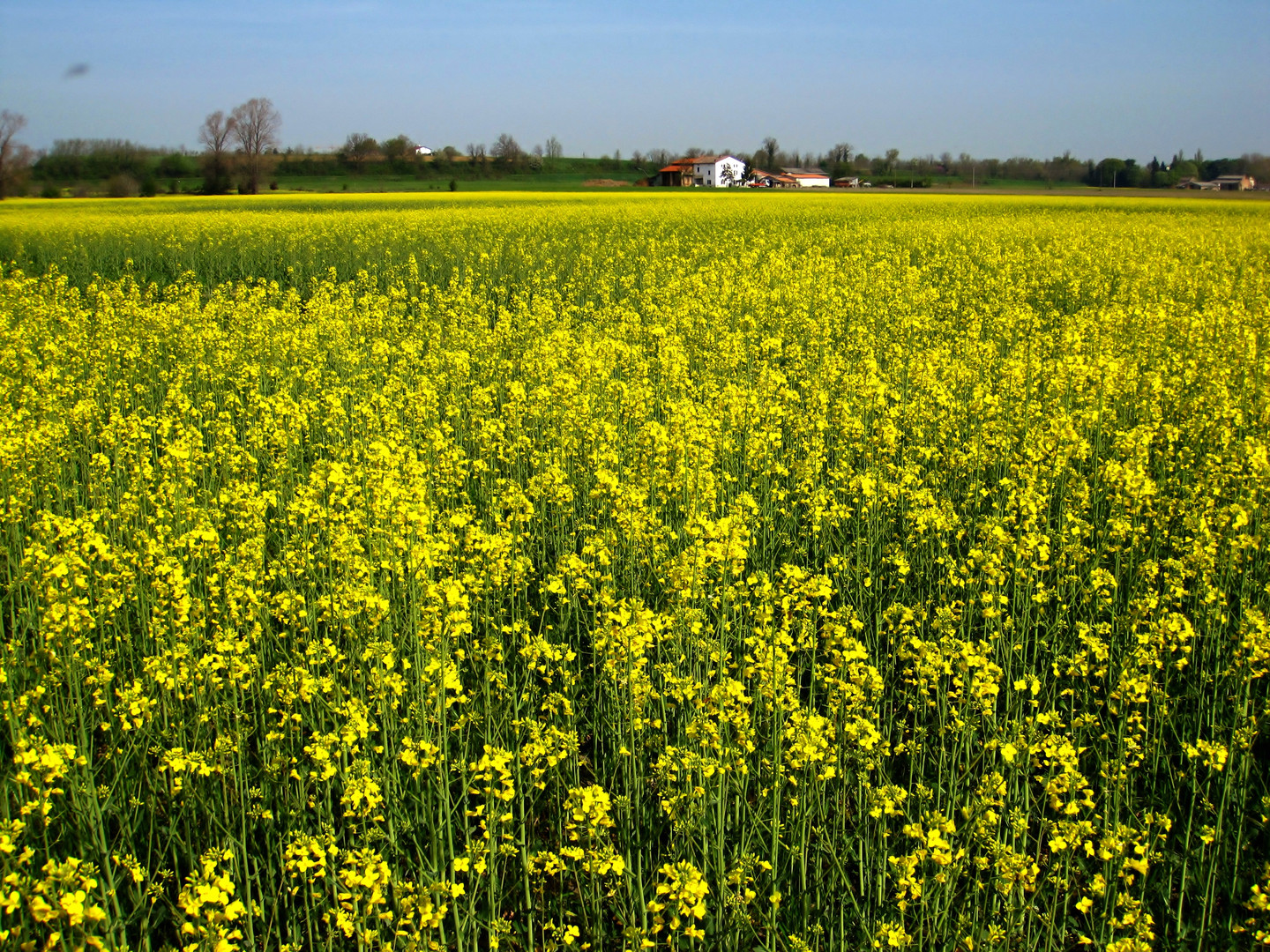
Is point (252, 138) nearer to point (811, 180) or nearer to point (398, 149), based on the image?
point (398, 149)

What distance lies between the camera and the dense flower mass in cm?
299

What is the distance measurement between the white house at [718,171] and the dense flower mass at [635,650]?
92112 millimetres

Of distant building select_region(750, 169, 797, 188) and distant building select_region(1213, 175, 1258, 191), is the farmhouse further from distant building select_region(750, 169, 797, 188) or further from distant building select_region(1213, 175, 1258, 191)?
distant building select_region(1213, 175, 1258, 191)

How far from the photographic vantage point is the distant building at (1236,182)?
74062 mm

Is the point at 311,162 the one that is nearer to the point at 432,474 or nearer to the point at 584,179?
the point at 584,179

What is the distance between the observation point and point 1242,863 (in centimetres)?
332

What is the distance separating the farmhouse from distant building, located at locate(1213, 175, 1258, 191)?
44.3m

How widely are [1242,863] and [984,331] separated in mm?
10030

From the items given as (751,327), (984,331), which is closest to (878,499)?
(751,327)

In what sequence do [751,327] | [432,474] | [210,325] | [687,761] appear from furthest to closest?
[751,327] → [210,325] → [432,474] → [687,761]

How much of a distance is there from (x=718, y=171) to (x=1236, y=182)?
49942 millimetres

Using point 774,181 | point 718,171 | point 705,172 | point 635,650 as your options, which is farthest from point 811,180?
point 635,650

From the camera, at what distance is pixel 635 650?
131 inches

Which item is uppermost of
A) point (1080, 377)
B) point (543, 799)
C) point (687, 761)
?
point (1080, 377)
